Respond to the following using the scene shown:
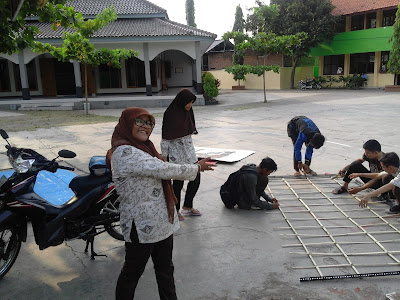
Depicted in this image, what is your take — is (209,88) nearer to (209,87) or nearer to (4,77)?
(209,87)

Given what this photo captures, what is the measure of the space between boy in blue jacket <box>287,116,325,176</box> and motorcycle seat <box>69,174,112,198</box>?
3.31 metres

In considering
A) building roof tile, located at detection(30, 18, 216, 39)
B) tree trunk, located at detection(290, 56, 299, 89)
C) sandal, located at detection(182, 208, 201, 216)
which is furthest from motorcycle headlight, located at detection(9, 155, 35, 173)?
tree trunk, located at detection(290, 56, 299, 89)

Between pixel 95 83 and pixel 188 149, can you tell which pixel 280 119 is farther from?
pixel 95 83

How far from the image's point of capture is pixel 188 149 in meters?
4.43

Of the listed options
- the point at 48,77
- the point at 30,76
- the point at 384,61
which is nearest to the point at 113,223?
the point at 48,77

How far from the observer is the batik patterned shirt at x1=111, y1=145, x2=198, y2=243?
230 cm

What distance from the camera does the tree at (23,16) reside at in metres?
4.37

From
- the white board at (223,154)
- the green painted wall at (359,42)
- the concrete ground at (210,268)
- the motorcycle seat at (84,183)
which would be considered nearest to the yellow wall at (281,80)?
the green painted wall at (359,42)

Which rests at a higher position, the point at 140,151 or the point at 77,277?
the point at 140,151

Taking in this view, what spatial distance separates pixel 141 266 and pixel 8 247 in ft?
4.75

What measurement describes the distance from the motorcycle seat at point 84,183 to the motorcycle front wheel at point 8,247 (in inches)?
22.7

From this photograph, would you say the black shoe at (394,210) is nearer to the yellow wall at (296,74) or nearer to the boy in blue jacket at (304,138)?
the boy in blue jacket at (304,138)

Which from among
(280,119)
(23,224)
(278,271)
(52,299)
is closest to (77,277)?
(52,299)

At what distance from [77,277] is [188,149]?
1.84 m
